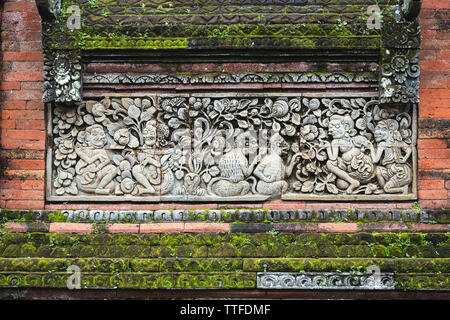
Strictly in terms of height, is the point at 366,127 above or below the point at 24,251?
above

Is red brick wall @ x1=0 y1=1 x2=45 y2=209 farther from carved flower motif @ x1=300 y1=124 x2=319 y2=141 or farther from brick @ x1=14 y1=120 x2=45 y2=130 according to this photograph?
carved flower motif @ x1=300 y1=124 x2=319 y2=141

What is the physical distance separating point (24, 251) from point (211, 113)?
99.1 inches

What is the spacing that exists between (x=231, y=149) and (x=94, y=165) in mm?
1556

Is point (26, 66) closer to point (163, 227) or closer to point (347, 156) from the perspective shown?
point (163, 227)

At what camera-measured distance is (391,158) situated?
285 inches

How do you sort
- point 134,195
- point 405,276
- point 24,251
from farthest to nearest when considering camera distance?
point 134,195, point 24,251, point 405,276

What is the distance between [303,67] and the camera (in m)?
7.39

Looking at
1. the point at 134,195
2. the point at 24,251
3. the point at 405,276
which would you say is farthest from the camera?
the point at 134,195

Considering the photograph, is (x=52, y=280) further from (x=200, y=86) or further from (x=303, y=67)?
(x=303, y=67)

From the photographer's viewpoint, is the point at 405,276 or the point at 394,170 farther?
the point at 394,170

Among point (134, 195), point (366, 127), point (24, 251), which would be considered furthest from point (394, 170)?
point (24, 251)

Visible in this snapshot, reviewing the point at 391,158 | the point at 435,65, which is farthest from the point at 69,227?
the point at 435,65

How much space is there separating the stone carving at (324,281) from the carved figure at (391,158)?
1.17 meters

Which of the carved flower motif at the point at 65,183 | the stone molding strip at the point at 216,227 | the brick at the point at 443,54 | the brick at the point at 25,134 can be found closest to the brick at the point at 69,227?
the stone molding strip at the point at 216,227
